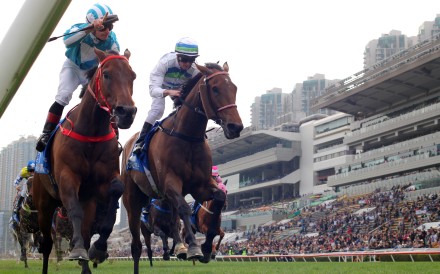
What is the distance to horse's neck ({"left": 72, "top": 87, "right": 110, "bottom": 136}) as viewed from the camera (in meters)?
6.30

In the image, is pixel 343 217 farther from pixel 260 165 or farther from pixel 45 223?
pixel 45 223

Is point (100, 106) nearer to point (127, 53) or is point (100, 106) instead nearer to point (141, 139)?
point (127, 53)

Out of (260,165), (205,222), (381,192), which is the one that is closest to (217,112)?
(205,222)

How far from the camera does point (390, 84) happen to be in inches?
1898

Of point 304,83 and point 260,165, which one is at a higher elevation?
point 304,83

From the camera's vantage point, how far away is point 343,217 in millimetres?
42594

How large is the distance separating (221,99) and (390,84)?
43.5 meters

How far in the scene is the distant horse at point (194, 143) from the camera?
6.97 metres

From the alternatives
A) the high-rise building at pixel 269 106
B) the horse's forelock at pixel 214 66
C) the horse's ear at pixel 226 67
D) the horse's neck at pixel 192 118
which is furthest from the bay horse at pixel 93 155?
the high-rise building at pixel 269 106

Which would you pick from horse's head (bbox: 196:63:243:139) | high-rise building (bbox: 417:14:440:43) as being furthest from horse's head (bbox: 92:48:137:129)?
high-rise building (bbox: 417:14:440:43)

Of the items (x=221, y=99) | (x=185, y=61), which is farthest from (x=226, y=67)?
(x=185, y=61)

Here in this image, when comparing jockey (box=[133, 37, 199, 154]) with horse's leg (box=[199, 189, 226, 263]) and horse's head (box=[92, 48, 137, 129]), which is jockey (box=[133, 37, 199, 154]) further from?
horse's head (box=[92, 48, 137, 129])

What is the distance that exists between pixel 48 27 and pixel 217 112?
591cm

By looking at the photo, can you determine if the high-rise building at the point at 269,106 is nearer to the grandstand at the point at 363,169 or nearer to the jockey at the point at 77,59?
the grandstand at the point at 363,169
